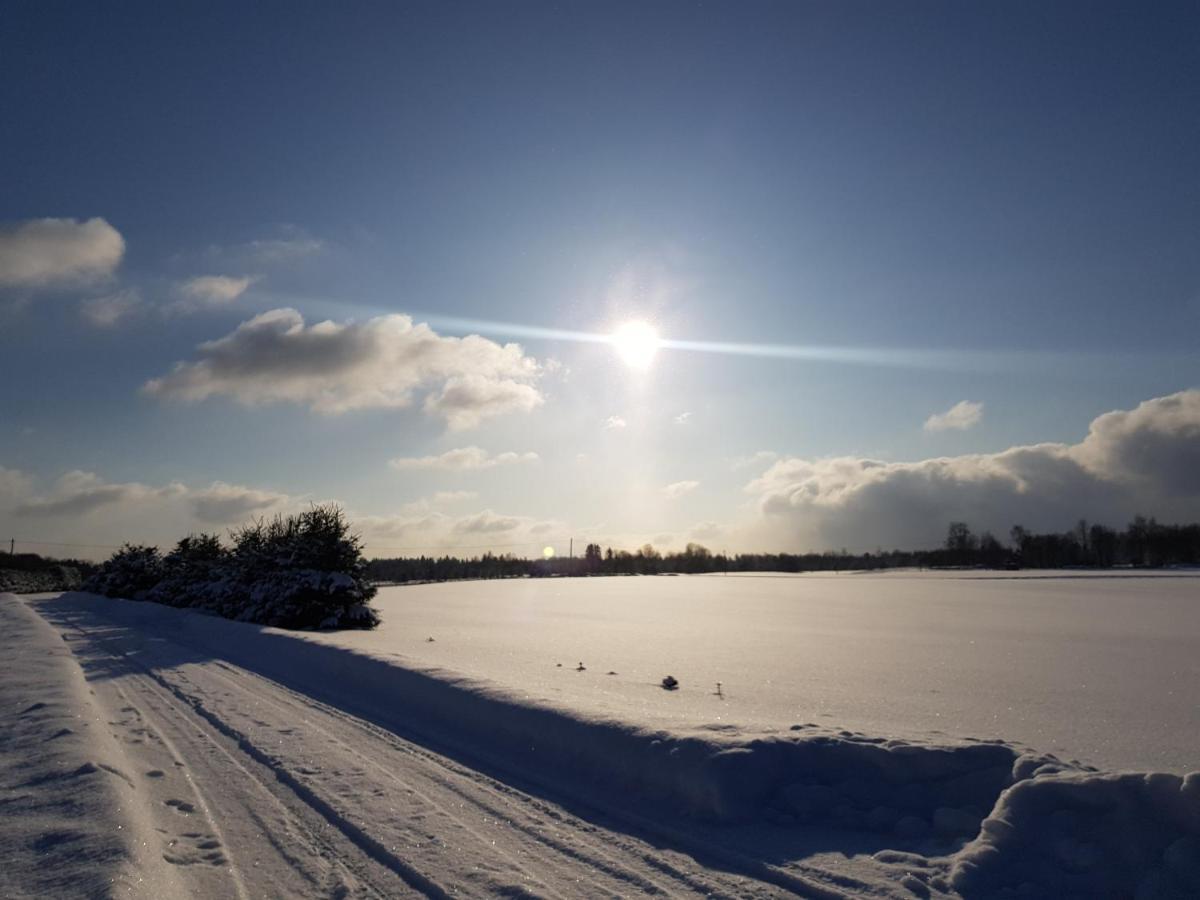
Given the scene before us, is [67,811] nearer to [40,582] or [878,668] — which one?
[878,668]

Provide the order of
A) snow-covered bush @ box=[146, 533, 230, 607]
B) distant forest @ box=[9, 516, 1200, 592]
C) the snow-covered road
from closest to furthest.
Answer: the snow-covered road → snow-covered bush @ box=[146, 533, 230, 607] → distant forest @ box=[9, 516, 1200, 592]

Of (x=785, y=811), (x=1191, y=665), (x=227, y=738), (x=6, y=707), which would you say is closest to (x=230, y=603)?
(x=6, y=707)

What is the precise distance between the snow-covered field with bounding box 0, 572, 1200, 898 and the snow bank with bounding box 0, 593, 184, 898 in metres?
0.02

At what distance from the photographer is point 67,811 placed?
16.9ft

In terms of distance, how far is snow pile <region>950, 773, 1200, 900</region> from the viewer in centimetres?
417

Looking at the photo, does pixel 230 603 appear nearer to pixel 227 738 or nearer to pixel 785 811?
pixel 227 738

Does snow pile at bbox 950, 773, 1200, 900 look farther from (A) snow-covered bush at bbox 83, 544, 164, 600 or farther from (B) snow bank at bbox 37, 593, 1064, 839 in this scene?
(A) snow-covered bush at bbox 83, 544, 164, 600

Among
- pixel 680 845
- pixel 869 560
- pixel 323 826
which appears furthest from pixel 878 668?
pixel 869 560

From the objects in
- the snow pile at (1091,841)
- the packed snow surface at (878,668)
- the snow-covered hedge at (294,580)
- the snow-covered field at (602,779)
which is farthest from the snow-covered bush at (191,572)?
the snow pile at (1091,841)

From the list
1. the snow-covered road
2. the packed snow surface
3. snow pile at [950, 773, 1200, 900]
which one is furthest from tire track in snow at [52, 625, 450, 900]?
snow pile at [950, 773, 1200, 900]

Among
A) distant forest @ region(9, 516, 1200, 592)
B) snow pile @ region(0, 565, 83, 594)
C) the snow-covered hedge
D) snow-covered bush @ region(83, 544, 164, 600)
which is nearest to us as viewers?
the snow-covered hedge

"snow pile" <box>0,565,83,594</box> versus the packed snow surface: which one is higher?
the packed snow surface

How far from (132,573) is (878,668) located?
43.4m

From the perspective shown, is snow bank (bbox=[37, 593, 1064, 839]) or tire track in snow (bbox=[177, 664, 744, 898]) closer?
tire track in snow (bbox=[177, 664, 744, 898])
